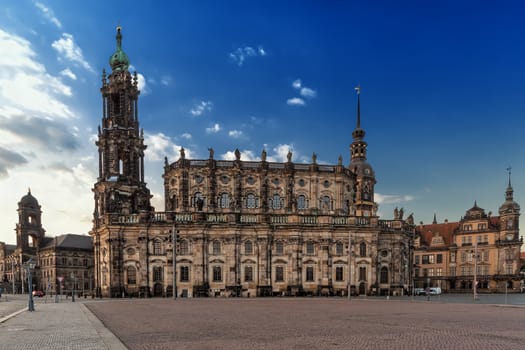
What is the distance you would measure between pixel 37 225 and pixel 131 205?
63198 mm

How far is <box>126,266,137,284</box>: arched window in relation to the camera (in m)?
54.5

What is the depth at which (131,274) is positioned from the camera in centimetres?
5478

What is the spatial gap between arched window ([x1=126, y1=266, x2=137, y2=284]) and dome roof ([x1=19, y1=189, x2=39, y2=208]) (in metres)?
69.2

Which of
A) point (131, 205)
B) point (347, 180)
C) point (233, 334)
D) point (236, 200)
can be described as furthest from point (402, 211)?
point (233, 334)

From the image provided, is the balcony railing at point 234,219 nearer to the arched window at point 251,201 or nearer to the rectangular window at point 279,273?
the arched window at point 251,201

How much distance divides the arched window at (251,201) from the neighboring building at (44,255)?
60287 mm

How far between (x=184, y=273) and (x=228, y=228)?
8.17 meters

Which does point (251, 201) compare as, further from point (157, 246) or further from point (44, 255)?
point (44, 255)

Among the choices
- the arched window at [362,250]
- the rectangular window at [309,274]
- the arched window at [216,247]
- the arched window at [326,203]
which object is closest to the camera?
the arched window at [216,247]

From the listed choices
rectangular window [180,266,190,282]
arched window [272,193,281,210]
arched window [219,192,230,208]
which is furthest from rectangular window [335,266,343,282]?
rectangular window [180,266,190,282]

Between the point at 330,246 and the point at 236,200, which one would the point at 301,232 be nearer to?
the point at 330,246

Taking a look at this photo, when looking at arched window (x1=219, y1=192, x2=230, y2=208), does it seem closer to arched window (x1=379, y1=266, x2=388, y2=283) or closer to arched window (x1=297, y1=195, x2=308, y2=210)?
arched window (x1=297, y1=195, x2=308, y2=210)

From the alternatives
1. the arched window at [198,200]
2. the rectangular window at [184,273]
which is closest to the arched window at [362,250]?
the arched window at [198,200]

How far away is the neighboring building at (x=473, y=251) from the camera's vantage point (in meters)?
78.6
